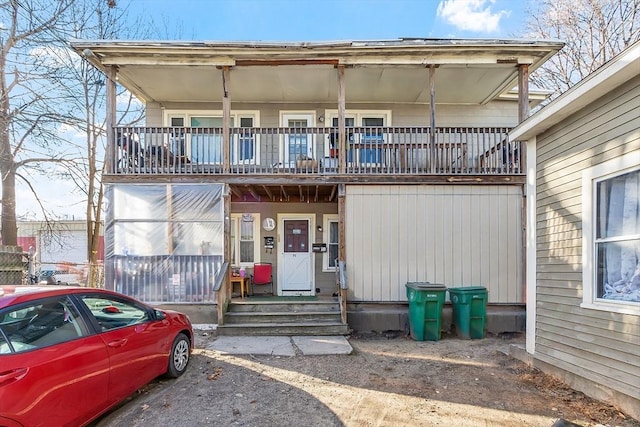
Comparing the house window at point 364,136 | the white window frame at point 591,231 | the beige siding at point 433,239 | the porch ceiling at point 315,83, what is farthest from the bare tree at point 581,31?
the white window frame at point 591,231

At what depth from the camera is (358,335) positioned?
7.43m

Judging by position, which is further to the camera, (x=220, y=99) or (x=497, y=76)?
(x=220, y=99)

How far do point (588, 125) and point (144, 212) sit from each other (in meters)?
7.70

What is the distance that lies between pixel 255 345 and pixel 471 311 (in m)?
4.06

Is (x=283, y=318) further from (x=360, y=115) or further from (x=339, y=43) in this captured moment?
(x=360, y=115)

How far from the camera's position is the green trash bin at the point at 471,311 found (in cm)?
727

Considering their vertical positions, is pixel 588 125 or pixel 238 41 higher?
pixel 238 41

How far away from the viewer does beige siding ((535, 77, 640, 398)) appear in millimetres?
3899

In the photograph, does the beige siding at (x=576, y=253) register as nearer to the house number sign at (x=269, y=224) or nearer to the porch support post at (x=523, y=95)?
the porch support post at (x=523, y=95)

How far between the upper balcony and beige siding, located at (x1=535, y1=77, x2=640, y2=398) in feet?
8.83

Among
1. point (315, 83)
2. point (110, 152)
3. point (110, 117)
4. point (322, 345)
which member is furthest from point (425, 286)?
point (110, 117)

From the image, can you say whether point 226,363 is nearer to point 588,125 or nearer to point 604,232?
point 604,232

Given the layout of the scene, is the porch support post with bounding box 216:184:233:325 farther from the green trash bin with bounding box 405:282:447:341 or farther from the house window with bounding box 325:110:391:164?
the green trash bin with bounding box 405:282:447:341

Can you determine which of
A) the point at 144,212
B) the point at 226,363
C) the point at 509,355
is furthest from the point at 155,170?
the point at 509,355
